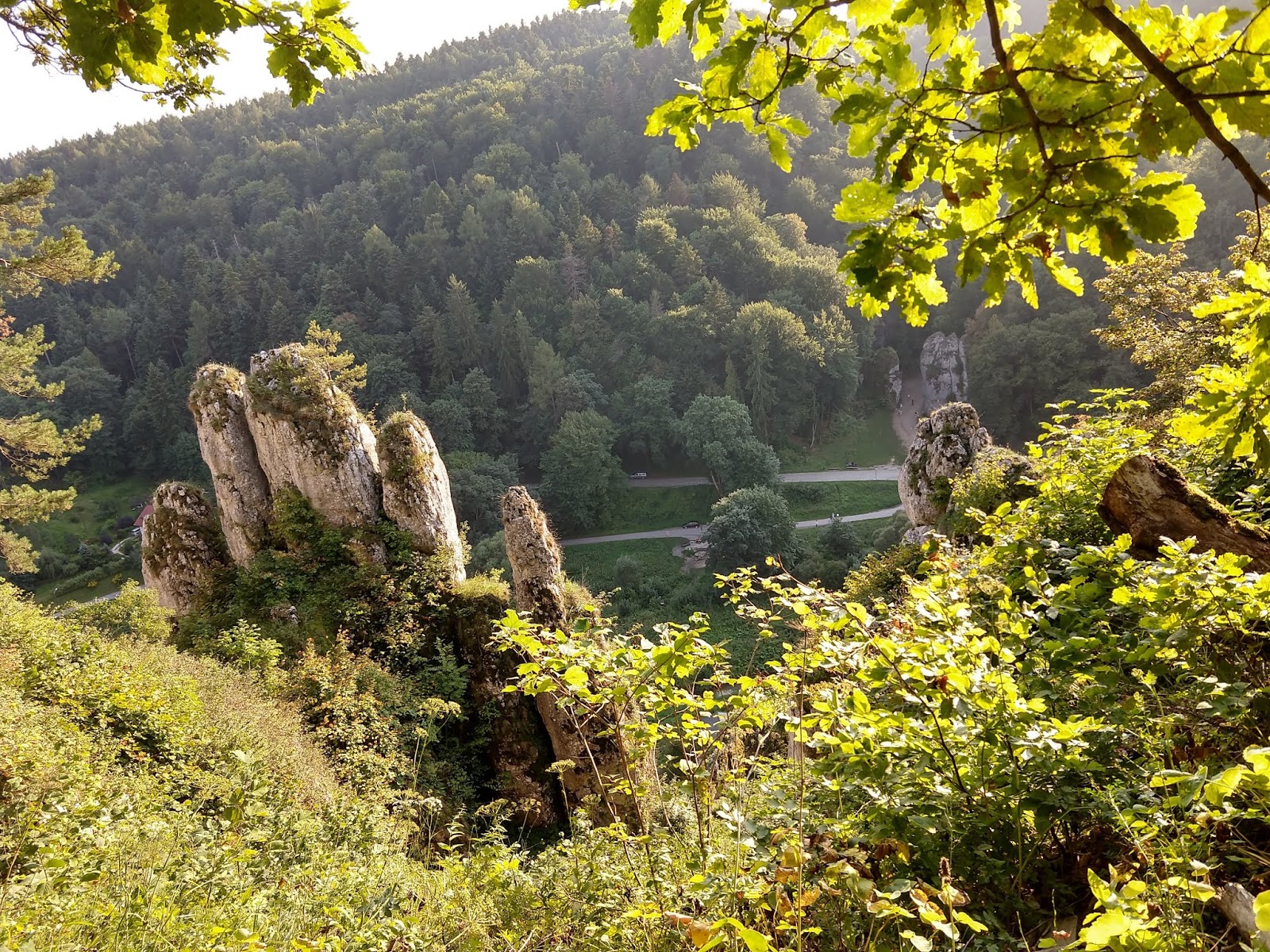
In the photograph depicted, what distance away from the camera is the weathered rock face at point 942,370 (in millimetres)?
44125

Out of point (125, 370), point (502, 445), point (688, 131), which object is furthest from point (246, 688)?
point (125, 370)

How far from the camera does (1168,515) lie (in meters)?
3.74

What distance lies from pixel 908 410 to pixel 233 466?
147 ft

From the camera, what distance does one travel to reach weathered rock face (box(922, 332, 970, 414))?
44.1m

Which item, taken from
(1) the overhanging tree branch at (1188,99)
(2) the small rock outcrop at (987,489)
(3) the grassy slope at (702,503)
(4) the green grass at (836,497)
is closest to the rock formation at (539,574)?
(2) the small rock outcrop at (987,489)

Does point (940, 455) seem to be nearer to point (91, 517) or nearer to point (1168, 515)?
point (1168, 515)

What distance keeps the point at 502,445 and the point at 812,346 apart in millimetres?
23761

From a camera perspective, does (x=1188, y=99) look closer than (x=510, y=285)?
Yes

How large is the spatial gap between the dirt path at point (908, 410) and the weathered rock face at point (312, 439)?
3891cm

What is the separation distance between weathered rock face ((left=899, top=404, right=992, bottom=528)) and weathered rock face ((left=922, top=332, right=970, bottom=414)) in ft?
103

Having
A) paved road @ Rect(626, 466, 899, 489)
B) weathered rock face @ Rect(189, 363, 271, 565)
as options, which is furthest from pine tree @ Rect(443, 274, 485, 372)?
weathered rock face @ Rect(189, 363, 271, 565)

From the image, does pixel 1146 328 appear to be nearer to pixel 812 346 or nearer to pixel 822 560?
pixel 822 560

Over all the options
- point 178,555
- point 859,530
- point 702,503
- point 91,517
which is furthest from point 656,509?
point 91,517

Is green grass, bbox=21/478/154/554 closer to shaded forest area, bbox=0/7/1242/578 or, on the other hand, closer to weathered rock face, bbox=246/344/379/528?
shaded forest area, bbox=0/7/1242/578
